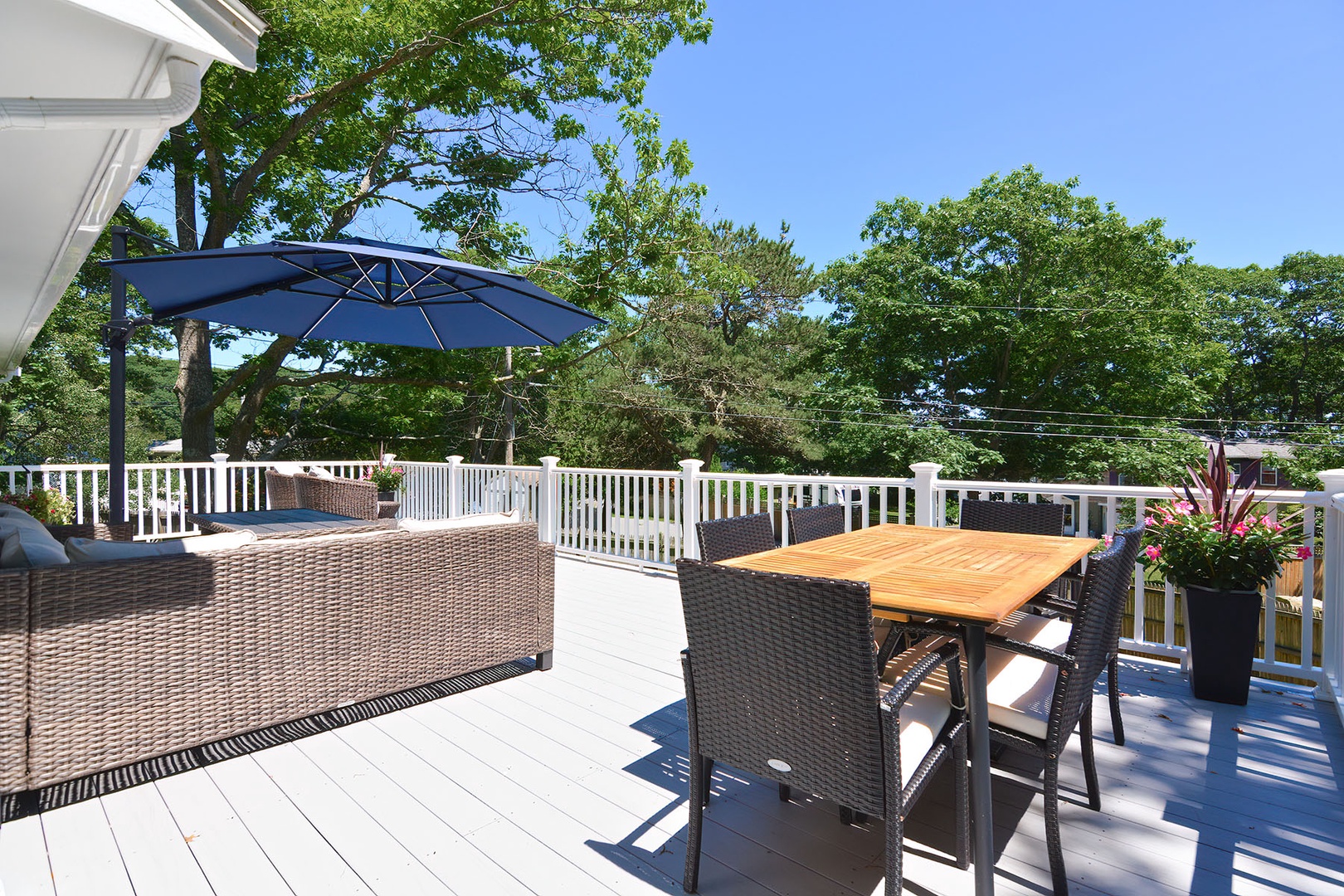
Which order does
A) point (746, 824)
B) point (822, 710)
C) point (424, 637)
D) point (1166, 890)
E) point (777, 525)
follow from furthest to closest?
point (777, 525) < point (424, 637) < point (746, 824) < point (1166, 890) < point (822, 710)

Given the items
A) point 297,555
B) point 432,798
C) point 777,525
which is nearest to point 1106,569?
point 432,798

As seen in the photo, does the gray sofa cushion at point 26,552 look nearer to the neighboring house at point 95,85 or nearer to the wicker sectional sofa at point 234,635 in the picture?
the wicker sectional sofa at point 234,635

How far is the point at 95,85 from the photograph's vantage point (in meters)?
1.83

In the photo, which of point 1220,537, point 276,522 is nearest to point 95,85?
point 276,522

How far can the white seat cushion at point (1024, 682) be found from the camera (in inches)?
68.5

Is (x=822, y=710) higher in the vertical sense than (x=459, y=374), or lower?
lower

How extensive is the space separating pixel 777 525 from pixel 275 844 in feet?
23.3

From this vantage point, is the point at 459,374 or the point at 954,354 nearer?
the point at 459,374

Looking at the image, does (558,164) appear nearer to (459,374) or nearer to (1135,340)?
(459,374)

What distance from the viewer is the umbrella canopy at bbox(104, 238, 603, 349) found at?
3.02m

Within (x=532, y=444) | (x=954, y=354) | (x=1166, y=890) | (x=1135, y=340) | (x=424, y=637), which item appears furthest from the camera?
(x=954, y=354)

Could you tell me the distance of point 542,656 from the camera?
11.0 feet

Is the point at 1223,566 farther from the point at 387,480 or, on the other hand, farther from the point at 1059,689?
the point at 387,480

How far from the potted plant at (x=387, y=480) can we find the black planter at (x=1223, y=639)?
734 cm
